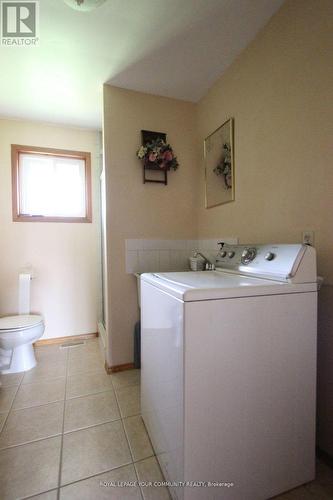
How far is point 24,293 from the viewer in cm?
223

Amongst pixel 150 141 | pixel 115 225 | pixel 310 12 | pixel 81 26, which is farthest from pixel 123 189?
pixel 310 12

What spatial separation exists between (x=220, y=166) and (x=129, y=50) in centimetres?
99

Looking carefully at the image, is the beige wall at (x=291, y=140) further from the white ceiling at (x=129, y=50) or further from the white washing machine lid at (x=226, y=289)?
the white washing machine lid at (x=226, y=289)

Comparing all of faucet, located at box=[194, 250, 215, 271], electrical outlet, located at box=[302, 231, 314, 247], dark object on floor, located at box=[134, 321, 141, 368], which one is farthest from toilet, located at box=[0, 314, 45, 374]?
electrical outlet, located at box=[302, 231, 314, 247]

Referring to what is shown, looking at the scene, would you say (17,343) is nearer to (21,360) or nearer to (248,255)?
(21,360)

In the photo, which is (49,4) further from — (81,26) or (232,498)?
(232,498)

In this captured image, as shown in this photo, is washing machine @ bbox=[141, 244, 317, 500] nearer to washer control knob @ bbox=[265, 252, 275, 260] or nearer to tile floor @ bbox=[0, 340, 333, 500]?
washer control knob @ bbox=[265, 252, 275, 260]

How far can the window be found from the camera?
2.38 m

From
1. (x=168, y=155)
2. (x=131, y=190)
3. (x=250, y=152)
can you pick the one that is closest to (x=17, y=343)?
(x=131, y=190)

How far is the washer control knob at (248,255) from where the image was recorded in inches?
45.3

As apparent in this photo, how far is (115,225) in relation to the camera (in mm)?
1880

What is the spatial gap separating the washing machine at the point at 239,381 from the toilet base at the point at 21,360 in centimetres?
150

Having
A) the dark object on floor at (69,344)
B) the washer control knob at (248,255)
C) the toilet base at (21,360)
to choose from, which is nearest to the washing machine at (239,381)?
the washer control knob at (248,255)

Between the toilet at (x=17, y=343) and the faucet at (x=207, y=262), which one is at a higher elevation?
the faucet at (x=207, y=262)
